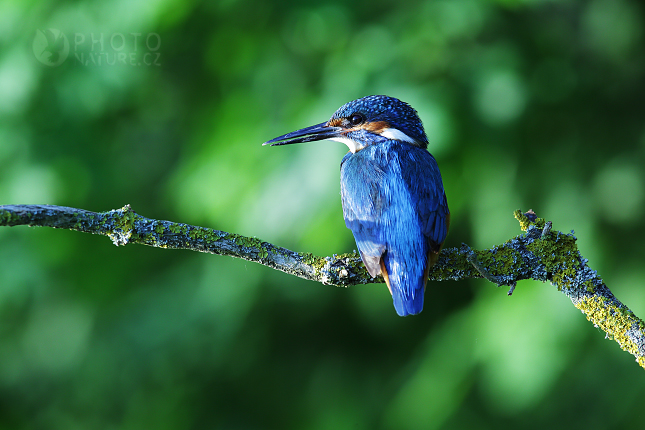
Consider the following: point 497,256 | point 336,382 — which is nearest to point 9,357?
point 336,382

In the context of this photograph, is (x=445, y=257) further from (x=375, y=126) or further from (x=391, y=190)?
(x=375, y=126)

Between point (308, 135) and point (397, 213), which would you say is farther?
point (308, 135)

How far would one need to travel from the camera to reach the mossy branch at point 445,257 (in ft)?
4.33

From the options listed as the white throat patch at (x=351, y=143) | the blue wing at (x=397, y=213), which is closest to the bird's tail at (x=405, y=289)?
the blue wing at (x=397, y=213)

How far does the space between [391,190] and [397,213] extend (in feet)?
0.34

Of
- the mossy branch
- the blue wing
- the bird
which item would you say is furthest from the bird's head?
the mossy branch

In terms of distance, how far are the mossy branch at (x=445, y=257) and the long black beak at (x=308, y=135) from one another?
74 cm

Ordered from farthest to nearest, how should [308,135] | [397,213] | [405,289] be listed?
[308,135] → [397,213] → [405,289]

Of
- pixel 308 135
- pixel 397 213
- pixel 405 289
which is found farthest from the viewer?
pixel 308 135

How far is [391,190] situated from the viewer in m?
1.88

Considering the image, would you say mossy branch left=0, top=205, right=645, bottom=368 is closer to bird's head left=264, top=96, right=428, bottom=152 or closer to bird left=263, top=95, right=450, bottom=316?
bird left=263, top=95, right=450, bottom=316

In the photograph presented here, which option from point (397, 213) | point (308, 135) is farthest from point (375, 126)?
point (397, 213)

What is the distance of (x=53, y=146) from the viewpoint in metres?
2.86

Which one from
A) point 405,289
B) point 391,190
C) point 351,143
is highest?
point 351,143
